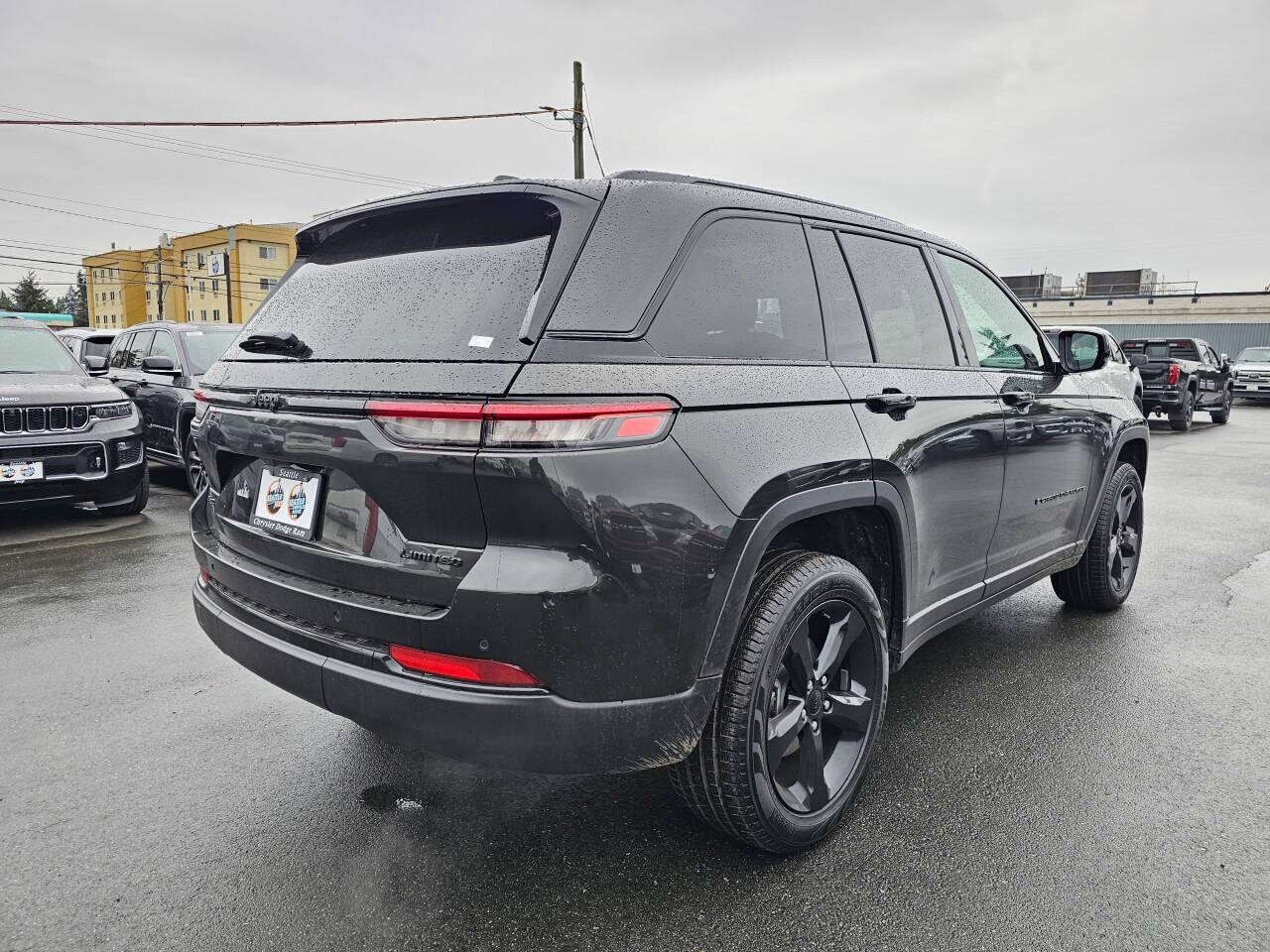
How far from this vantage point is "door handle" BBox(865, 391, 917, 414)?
2.62 meters

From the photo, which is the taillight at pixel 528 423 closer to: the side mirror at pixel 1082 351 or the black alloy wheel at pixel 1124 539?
the side mirror at pixel 1082 351

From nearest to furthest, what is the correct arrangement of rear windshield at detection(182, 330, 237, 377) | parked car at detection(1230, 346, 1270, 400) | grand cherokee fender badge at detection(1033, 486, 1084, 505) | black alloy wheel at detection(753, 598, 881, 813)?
1. black alloy wheel at detection(753, 598, 881, 813)
2. grand cherokee fender badge at detection(1033, 486, 1084, 505)
3. rear windshield at detection(182, 330, 237, 377)
4. parked car at detection(1230, 346, 1270, 400)

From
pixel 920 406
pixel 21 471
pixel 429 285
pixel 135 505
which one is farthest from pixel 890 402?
pixel 135 505

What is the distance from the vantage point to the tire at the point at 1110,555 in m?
4.38

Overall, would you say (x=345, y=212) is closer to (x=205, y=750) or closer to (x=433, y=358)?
(x=433, y=358)

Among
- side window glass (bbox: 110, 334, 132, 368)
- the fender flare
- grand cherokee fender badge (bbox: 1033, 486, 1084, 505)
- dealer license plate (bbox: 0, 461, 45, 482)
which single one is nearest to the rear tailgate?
the fender flare

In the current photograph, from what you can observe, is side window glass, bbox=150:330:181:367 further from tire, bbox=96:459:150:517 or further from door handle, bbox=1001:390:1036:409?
door handle, bbox=1001:390:1036:409

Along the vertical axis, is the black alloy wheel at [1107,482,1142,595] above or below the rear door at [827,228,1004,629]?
below

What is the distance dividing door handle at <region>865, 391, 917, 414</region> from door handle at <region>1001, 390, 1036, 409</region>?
80 centimetres

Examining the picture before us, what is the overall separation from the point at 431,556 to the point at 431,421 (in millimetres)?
312

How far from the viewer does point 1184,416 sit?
55.0 feet

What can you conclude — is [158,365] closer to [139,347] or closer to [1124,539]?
[139,347]

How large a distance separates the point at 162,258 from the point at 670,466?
83808 mm

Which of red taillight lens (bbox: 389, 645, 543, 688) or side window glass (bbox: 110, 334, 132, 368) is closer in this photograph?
red taillight lens (bbox: 389, 645, 543, 688)
